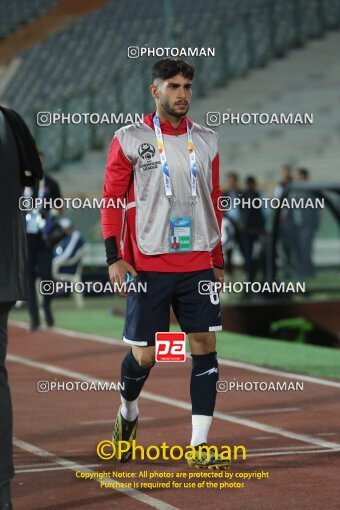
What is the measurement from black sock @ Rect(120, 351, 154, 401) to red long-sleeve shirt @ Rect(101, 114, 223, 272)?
21.1 inches

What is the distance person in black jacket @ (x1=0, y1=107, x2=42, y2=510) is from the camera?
20.7 ft

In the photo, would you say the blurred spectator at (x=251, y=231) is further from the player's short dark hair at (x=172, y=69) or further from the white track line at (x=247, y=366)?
the player's short dark hair at (x=172, y=69)

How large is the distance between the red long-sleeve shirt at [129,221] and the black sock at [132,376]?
21.1 inches

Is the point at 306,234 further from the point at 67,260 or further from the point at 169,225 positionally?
the point at 169,225

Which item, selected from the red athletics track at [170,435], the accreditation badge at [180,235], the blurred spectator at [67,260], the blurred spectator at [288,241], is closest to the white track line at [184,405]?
the red athletics track at [170,435]

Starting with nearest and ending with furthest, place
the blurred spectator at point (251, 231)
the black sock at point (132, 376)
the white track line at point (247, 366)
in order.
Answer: the black sock at point (132, 376), the white track line at point (247, 366), the blurred spectator at point (251, 231)

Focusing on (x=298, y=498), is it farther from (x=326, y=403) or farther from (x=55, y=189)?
(x=55, y=189)

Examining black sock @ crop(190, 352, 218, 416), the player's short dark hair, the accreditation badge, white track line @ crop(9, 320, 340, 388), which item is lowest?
white track line @ crop(9, 320, 340, 388)

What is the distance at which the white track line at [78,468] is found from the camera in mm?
6711

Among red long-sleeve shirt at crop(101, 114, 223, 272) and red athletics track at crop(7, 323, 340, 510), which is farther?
red long-sleeve shirt at crop(101, 114, 223, 272)

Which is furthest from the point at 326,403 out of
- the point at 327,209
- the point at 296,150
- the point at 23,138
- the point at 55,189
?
the point at 296,150

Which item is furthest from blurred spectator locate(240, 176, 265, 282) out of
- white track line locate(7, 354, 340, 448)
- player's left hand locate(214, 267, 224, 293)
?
player's left hand locate(214, 267, 224, 293)

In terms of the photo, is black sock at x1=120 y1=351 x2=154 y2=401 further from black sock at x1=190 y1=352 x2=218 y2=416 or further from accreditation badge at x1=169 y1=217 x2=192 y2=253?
accreditation badge at x1=169 y1=217 x2=192 y2=253

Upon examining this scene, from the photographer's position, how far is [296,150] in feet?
114
